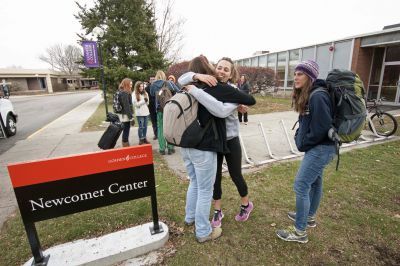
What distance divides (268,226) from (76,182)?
7.29 feet

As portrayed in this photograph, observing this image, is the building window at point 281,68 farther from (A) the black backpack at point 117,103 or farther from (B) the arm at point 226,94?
(B) the arm at point 226,94

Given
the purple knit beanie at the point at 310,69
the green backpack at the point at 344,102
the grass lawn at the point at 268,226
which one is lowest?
the grass lawn at the point at 268,226

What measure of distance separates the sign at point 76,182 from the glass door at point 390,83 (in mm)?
15636

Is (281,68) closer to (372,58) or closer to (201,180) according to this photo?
(372,58)

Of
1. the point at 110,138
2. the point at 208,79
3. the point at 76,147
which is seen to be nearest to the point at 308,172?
the point at 208,79

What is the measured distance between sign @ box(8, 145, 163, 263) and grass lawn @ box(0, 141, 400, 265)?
29.8 inches

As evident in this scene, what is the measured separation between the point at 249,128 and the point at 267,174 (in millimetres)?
4298

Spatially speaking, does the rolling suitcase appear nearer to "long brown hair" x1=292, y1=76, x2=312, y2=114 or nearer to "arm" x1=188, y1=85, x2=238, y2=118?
"arm" x1=188, y1=85, x2=238, y2=118

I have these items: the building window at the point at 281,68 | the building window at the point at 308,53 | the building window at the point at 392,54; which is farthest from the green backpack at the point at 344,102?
the building window at the point at 281,68

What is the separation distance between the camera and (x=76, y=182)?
2.15 m

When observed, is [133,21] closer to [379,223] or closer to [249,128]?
[249,128]

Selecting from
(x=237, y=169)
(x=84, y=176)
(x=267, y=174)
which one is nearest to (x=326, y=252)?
(x=237, y=169)

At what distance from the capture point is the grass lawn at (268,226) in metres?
2.43

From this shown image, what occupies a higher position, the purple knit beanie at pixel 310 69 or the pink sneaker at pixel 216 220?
the purple knit beanie at pixel 310 69
